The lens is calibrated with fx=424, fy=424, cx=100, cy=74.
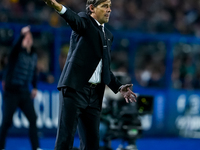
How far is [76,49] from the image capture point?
445cm

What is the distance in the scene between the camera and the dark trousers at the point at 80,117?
4.44 m

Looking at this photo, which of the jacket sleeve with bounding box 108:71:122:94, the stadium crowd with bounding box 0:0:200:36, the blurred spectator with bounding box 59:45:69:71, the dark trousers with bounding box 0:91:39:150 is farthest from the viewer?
the stadium crowd with bounding box 0:0:200:36

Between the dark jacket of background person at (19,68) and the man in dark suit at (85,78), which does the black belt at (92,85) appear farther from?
the dark jacket of background person at (19,68)

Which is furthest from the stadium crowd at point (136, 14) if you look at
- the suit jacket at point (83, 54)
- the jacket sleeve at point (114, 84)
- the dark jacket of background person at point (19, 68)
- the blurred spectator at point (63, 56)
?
the suit jacket at point (83, 54)

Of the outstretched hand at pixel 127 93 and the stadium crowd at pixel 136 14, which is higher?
the stadium crowd at pixel 136 14

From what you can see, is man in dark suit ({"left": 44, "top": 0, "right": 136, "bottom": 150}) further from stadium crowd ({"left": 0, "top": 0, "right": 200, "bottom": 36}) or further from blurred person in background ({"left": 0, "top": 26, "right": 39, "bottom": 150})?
stadium crowd ({"left": 0, "top": 0, "right": 200, "bottom": 36})

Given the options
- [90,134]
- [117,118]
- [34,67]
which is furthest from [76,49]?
[34,67]

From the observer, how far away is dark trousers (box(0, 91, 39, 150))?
23.4ft

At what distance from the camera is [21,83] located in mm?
7344

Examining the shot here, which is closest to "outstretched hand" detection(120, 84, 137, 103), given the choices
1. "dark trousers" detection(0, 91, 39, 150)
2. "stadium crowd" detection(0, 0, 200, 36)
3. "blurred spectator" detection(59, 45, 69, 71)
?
"dark trousers" detection(0, 91, 39, 150)

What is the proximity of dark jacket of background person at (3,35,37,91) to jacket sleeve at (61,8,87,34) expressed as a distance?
10.3 feet

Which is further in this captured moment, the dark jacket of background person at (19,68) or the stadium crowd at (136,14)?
the stadium crowd at (136,14)

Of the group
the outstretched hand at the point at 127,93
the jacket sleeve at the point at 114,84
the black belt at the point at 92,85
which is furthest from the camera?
the jacket sleeve at the point at 114,84

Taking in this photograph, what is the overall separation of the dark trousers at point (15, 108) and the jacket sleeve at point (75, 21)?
125 inches
